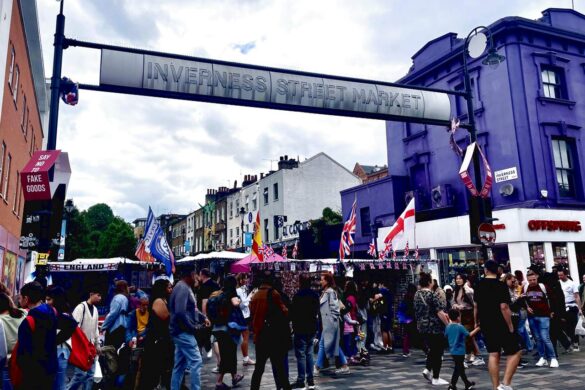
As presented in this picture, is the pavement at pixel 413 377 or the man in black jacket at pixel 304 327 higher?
the man in black jacket at pixel 304 327

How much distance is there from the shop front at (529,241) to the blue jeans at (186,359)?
13.2m

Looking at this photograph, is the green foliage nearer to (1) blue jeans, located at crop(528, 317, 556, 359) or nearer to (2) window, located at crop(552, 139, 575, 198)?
(2) window, located at crop(552, 139, 575, 198)

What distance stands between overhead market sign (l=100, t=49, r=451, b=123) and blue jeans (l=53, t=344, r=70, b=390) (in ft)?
17.1

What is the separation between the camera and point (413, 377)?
28.3 ft

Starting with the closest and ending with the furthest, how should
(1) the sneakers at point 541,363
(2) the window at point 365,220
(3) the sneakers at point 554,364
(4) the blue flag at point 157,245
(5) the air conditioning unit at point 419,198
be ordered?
(3) the sneakers at point 554,364 < (1) the sneakers at point 541,363 < (4) the blue flag at point 157,245 < (5) the air conditioning unit at point 419,198 < (2) the window at point 365,220

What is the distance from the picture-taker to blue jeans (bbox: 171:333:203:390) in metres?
6.77

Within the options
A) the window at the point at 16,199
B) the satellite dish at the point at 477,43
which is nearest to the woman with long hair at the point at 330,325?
the satellite dish at the point at 477,43

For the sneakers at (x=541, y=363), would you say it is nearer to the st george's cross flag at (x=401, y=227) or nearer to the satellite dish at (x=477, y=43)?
the st george's cross flag at (x=401, y=227)

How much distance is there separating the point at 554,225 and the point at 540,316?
10.3 meters

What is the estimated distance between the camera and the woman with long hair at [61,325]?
17.8 ft

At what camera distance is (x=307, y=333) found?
26.4 ft

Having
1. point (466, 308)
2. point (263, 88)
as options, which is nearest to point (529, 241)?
point (466, 308)

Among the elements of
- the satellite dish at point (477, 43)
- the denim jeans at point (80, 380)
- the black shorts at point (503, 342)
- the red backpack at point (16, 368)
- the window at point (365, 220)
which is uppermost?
the satellite dish at point (477, 43)

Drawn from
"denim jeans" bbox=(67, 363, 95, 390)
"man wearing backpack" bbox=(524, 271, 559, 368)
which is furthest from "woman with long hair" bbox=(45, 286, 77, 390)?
"man wearing backpack" bbox=(524, 271, 559, 368)
